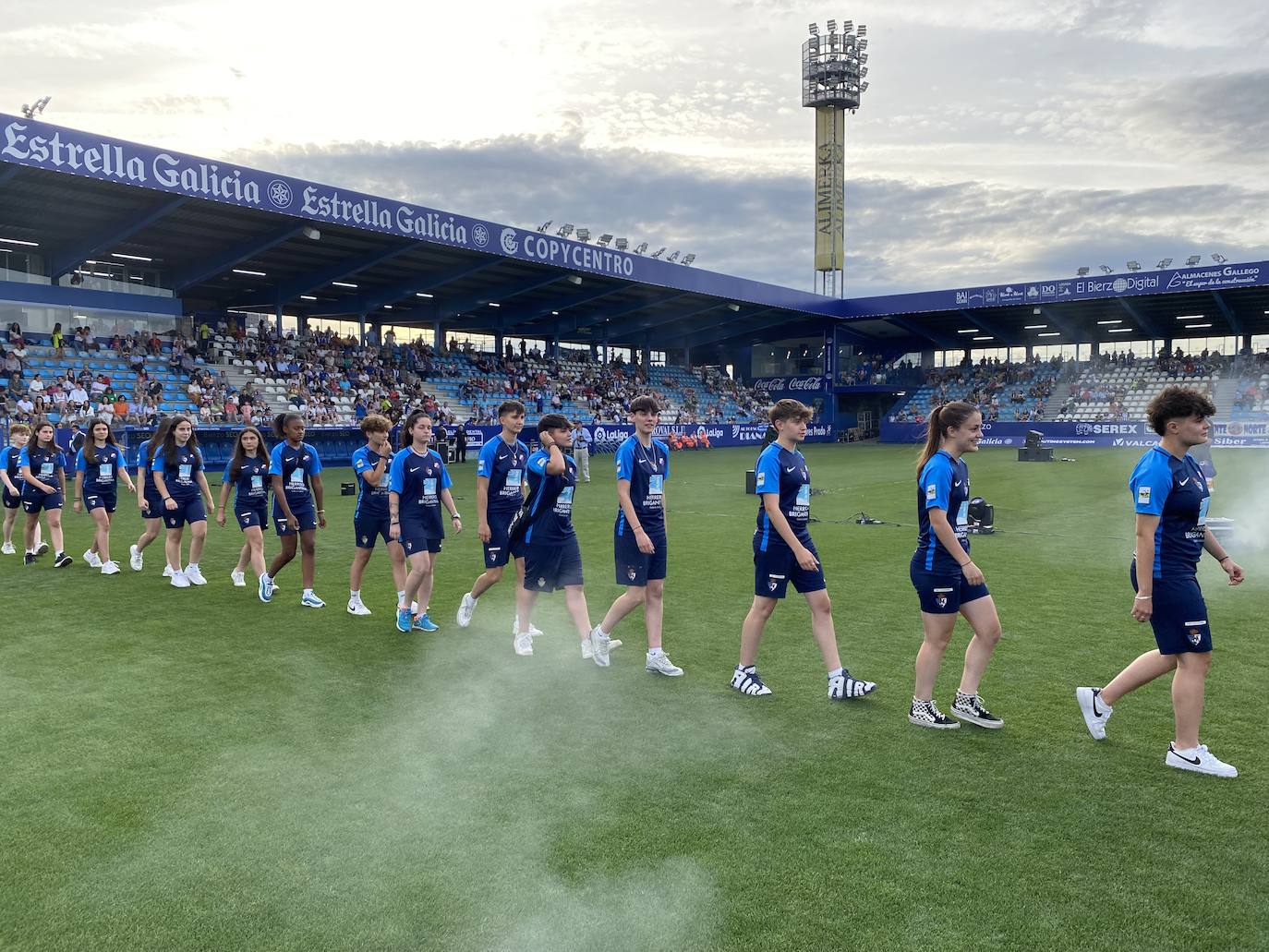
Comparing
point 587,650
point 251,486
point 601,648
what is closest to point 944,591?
point 601,648

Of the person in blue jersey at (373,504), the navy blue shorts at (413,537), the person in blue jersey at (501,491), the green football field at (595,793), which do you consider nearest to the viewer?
the green football field at (595,793)

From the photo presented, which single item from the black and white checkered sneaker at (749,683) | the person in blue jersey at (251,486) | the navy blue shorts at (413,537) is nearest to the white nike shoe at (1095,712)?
the black and white checkered sneaker at (749,683)

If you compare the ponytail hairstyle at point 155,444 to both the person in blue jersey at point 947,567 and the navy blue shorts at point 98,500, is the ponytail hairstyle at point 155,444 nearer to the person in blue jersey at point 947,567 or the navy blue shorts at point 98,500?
the navy blue shorts at point 98,500

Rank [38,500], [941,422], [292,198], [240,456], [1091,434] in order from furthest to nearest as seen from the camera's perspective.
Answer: [1091,434], [292,198], [38,500], [240,456], [941,422]

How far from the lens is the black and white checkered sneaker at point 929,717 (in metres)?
5.40

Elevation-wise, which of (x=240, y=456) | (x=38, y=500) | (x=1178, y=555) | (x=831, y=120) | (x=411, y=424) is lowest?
(x=38, y=500)

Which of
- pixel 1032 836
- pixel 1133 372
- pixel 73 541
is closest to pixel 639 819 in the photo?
pixel 1032 836

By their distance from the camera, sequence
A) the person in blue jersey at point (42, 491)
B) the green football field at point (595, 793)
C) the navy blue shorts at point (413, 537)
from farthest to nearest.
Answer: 1. the person in blue jersey at point (42, 491)
2. the navy blue shorts at point (413, 537)
3. the green football field at point (595, 793)

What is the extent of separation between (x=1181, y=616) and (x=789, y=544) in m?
2.20

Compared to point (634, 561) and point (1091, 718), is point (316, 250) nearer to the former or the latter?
point (634, 561)

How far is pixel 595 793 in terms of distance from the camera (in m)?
4.52

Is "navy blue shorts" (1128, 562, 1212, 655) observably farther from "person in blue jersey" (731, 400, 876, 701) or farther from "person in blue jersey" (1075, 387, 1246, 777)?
"person in blue jersey" (731, 400, 876, 701)

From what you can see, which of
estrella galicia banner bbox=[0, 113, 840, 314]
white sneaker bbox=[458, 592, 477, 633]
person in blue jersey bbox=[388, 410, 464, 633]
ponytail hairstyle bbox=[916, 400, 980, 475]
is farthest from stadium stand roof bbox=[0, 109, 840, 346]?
ponytail hairstyle bbox=[916, 400, 980, 475]

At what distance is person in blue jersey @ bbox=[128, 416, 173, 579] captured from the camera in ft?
32.8
